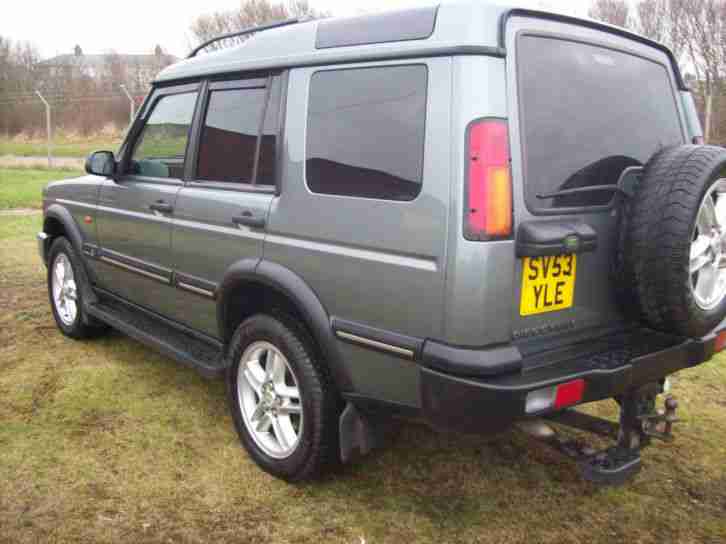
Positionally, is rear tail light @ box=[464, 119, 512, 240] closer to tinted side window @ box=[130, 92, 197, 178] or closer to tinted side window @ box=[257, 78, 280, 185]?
tinted side window @ box=[257, 78, 280, 185]

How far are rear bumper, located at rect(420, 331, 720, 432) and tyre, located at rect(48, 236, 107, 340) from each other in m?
3.29

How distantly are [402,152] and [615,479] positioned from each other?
4.84 ft

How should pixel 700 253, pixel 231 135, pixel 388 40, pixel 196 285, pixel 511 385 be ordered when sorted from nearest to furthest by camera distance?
pixel 511 385 → pixel 388 40 → pixel 700 253 → pixel 231 135 → pixel 196 285

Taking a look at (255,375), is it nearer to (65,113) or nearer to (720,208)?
(720,208)

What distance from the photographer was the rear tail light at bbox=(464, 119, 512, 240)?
2148mm

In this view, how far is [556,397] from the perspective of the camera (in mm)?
2244

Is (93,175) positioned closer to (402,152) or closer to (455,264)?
(402,152)

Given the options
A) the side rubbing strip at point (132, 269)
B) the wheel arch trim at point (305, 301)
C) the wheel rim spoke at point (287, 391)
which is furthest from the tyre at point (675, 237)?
the side rubbing strip at point (132, 269)

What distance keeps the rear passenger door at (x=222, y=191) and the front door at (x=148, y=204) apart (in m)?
0.14

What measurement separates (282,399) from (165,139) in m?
1.76

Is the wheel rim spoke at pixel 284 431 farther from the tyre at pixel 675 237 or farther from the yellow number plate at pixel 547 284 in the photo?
the tyre at pixel 675 237

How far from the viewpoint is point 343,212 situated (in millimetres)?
2521

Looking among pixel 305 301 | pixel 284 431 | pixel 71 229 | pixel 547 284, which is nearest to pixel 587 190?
pixel 547 284

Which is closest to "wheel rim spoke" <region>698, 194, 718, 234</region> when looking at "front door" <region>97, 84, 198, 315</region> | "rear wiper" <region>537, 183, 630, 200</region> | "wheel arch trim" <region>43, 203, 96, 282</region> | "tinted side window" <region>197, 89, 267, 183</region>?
"rear wiper" <region>537, 183, 630, 200</region>
